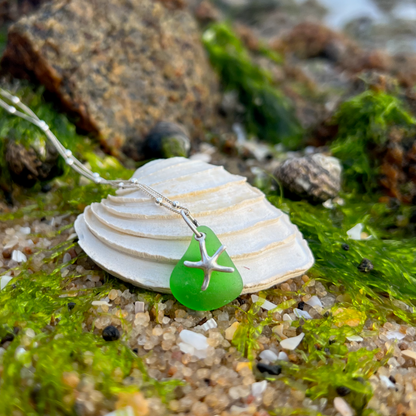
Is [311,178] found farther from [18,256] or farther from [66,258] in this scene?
[18,256]

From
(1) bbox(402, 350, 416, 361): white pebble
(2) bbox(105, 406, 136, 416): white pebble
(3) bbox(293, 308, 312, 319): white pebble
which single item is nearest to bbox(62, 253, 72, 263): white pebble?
(2) bbox(105, 406, 136, 416): white pebble

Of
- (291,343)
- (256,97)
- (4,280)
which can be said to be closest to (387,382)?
(291,343)

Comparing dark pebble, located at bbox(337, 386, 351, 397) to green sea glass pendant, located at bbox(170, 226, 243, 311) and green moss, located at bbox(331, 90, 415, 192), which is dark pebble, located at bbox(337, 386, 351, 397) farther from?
green moss, located at bbox(331, 90, 415, 192)

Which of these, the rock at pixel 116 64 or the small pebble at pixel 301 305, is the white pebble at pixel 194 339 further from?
the rock at pixel 116 64

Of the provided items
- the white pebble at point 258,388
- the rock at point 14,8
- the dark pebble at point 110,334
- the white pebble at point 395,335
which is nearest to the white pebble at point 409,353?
the white pebble at point 395,335

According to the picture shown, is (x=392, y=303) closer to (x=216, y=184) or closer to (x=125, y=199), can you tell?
(x=216, y=184)

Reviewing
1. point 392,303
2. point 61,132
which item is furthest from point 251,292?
point 61,132
